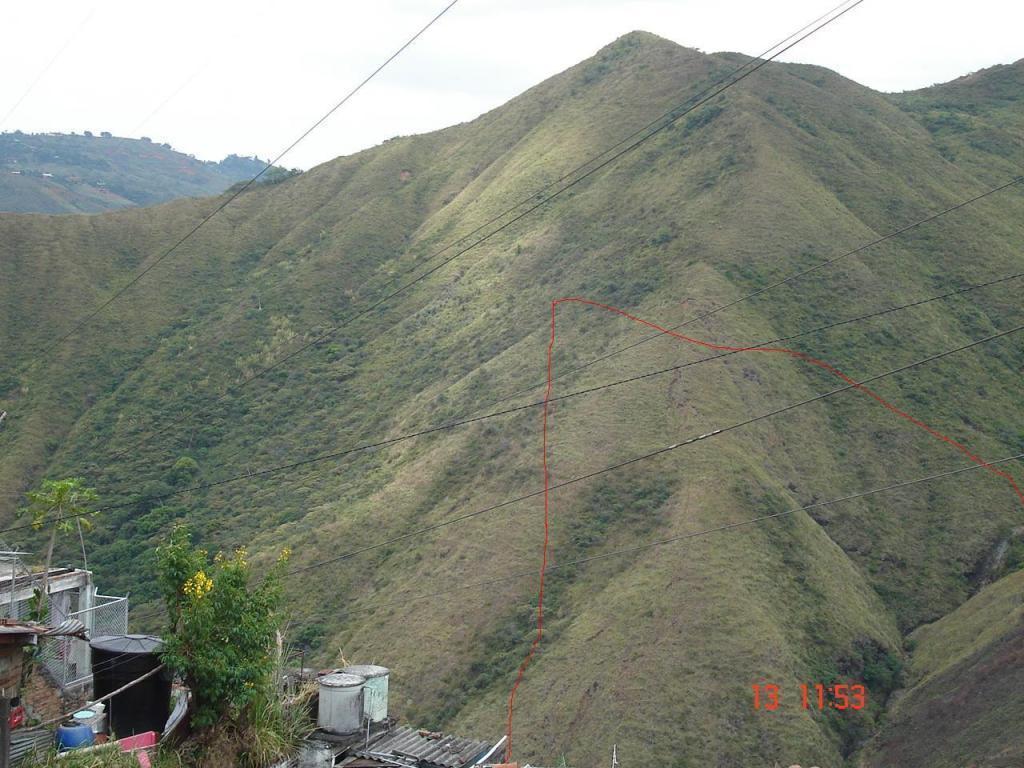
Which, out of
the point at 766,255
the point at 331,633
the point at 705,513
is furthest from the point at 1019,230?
the point at 331,633

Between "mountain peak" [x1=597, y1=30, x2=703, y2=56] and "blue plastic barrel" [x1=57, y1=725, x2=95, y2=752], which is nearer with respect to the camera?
"blue plastic barrel" [x1=57, y1=725, x2=95, y2=752]

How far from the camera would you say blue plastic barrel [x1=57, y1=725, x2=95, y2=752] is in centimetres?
1241

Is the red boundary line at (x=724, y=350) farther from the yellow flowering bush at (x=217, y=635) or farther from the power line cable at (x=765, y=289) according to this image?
the yellow flowering bush at (x=217, y=635)

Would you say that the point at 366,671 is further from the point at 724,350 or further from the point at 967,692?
the point at 724,350

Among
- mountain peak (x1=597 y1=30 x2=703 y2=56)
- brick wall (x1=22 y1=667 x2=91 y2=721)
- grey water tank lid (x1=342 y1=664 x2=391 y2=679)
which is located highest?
mountain peak (x1=597 y1=30 x2=703 y2=56)

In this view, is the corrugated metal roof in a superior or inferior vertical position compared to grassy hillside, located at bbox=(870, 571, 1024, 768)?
superior

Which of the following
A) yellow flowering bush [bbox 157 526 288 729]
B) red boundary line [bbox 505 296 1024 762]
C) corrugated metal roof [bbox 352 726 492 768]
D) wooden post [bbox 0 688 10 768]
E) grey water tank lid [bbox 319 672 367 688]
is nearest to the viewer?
wooden post [bbox 0 688 10 768]

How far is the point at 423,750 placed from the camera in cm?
1475

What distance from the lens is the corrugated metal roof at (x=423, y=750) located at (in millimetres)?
14289

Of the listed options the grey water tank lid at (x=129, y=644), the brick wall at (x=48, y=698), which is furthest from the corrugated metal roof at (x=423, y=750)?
A: the brick wall at (x=48, y=698)

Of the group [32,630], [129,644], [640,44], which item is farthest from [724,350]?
[640,44]

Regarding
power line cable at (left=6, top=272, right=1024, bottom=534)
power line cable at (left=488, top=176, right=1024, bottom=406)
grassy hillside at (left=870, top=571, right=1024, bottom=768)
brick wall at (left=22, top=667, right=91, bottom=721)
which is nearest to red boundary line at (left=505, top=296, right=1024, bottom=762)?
power line cable at (left=6, top=272, right=1024, bottom=534)

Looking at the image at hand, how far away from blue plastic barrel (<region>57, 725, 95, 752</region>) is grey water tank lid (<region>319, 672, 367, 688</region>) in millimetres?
3594

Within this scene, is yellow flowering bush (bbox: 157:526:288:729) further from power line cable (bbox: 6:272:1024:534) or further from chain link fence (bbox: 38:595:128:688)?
power line cable (bbox: 6:272:1024:534)
